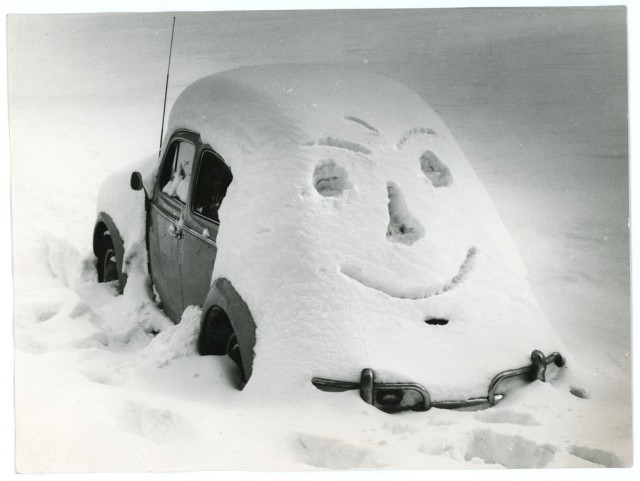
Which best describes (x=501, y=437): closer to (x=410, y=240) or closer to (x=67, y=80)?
(x=410, y=240)

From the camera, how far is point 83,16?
14.1 ft

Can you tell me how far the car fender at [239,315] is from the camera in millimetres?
3350

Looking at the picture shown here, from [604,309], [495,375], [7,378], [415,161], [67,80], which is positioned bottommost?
[7,378]

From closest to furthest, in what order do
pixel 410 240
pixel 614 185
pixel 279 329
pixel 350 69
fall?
1. pixel 279 329
2. pixel 410 240
3. pixel 350 69
4. pixel 614 185

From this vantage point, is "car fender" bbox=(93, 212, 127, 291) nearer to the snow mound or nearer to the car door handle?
the car door handle

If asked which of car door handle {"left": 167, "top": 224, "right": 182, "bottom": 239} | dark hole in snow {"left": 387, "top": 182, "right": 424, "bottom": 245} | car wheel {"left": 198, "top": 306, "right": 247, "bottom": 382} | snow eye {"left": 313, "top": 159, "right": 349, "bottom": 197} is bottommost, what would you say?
car wheel {"left": 198, "top": 306, "right": 247, "bottom": 382}

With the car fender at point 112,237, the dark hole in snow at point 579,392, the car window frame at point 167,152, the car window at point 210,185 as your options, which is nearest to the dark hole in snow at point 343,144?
the car window at point 210,185

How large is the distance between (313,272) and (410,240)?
20.2 inches

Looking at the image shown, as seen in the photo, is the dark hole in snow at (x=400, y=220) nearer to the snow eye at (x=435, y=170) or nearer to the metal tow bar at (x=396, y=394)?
the snow eye at (x=435, y=170)

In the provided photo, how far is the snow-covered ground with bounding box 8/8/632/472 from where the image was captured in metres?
3.72

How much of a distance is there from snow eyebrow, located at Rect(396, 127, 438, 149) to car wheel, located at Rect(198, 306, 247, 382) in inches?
46.0

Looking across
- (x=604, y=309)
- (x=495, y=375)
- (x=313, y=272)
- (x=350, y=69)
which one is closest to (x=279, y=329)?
(x=313, y=272)

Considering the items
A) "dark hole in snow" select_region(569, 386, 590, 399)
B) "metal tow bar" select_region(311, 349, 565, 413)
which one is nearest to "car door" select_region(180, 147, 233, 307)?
"metal tow bar" select_region(311, 349, 565, 413)

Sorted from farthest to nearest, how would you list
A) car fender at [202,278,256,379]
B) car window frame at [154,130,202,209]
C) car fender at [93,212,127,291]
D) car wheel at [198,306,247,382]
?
1. car fender at [93,212,127,291]
2. car window frame at [154,130,202,209]
3. car wheel at [198,306,247,382]
4. car fender at [202,278,256,379]
